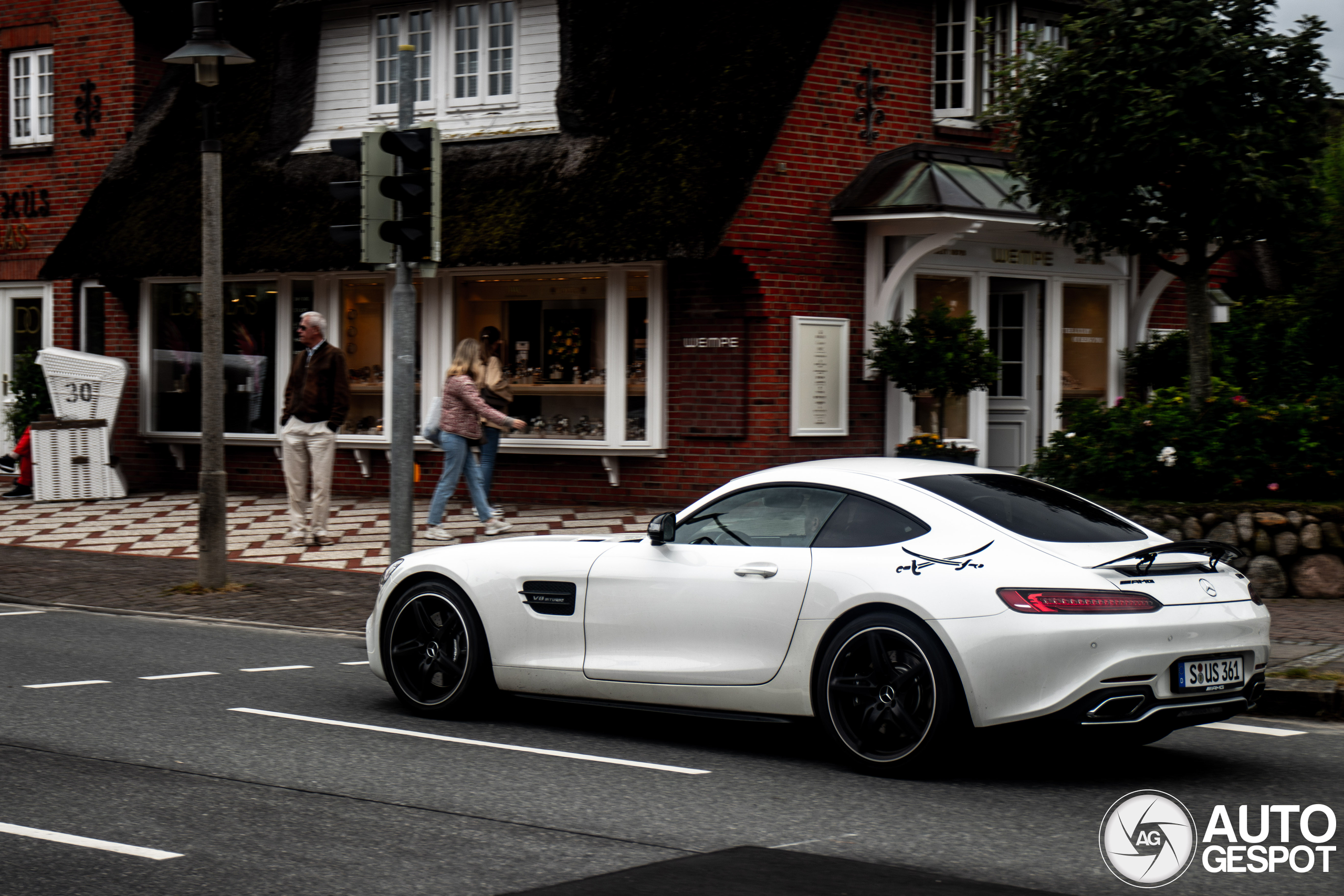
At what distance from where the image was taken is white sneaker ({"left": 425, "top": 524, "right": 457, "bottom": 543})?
1508 centimetres

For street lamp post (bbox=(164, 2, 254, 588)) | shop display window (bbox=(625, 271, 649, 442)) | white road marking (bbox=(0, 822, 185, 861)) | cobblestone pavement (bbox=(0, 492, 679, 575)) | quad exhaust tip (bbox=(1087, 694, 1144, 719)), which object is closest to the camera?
white road marking (bbox=(0, 822, 185, 861))

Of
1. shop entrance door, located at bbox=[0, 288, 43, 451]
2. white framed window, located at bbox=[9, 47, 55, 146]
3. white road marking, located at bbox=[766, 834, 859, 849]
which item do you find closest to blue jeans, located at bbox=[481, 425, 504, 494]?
shop entrance door, located at bbox=[0, 288, 43, 451]

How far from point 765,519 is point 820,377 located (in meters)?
10.4

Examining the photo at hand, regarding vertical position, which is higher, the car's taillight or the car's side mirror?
the car's side mirror

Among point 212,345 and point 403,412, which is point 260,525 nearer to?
point 212,345

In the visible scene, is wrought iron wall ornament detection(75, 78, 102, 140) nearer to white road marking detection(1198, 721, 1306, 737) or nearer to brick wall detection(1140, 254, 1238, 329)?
brick wall detection(1140, 254, 1238, 329)

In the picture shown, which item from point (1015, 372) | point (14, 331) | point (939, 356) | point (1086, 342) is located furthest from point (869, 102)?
point (14, 331)

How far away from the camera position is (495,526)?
15.5m

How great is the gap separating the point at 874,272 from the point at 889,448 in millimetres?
1974

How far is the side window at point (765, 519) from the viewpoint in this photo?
6.97 m

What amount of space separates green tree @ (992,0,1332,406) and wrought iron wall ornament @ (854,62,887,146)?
476cm

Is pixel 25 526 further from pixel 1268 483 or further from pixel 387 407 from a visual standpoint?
pixel 1268 483

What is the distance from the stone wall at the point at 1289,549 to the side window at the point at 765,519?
563 cm

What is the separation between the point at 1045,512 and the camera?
6855 mm
